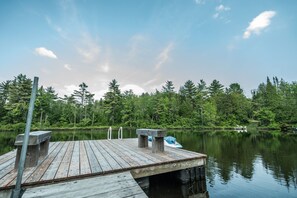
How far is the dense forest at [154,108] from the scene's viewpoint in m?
25.4

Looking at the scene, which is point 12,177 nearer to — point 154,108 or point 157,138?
point 157,138

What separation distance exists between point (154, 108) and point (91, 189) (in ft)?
89.0

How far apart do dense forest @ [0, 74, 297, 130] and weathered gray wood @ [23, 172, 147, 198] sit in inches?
991

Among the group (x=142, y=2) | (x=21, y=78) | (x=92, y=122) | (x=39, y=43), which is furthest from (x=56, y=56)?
(x=21, y=78)

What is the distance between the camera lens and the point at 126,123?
88.9 feet

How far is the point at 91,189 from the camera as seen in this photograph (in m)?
1.81

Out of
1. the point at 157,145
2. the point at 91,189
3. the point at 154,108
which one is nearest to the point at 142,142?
the point at 157,145

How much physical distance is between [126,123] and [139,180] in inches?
969

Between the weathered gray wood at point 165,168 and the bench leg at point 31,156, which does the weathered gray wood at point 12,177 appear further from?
the weathered gray wood at point 165,168

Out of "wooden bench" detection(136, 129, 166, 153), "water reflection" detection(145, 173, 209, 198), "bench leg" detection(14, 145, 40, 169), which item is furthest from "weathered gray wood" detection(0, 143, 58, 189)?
"wooden bench" detection(136, 129, 166, 153)

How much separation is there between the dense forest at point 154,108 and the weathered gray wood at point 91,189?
25183 mm

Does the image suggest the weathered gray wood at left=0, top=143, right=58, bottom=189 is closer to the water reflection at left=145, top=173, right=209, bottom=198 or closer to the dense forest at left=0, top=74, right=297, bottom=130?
the water reflection at left=145, top=173, right=209, bottom=198

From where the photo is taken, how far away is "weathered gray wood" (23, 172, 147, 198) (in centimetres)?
166

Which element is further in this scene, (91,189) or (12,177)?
(12,177)
